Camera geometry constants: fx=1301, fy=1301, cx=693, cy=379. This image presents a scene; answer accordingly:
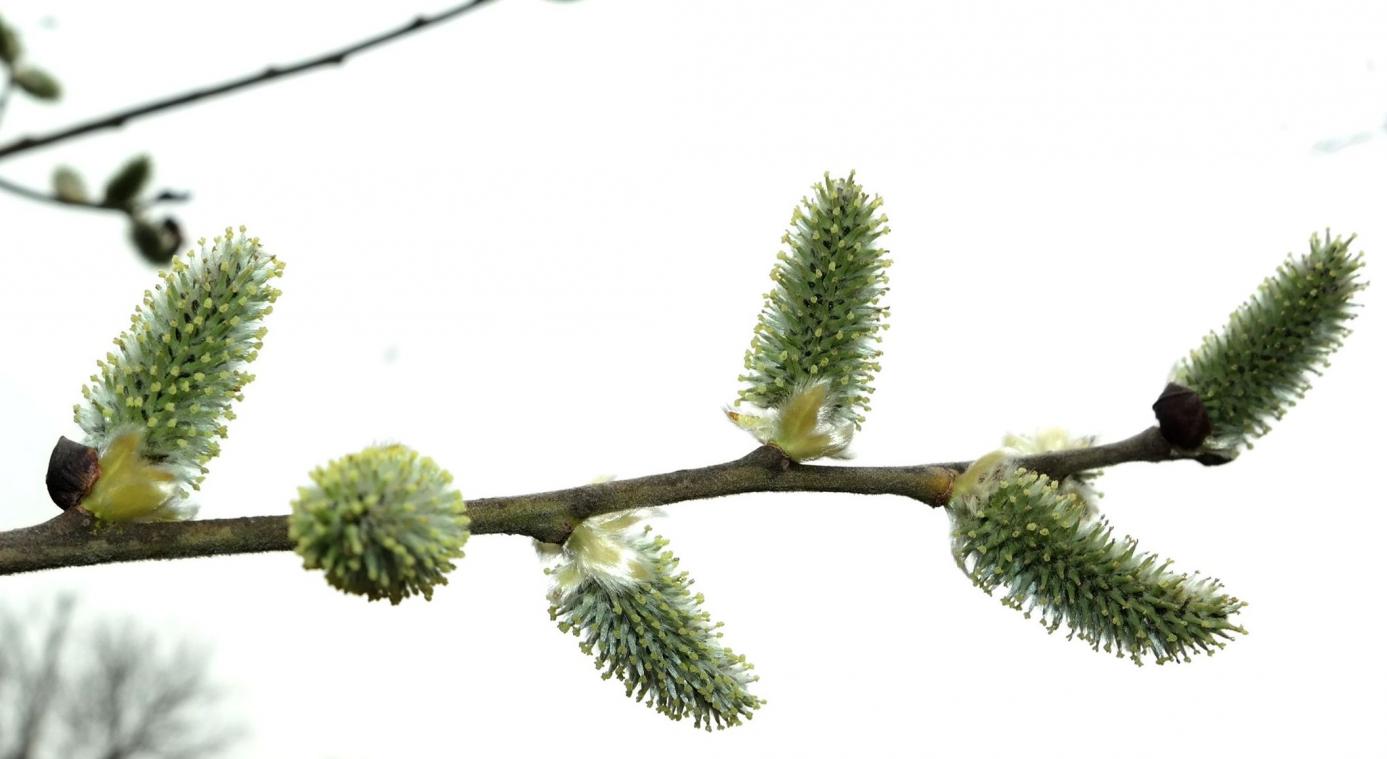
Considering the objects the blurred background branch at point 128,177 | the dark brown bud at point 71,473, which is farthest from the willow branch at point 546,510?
the blurred background branch at point 128,177

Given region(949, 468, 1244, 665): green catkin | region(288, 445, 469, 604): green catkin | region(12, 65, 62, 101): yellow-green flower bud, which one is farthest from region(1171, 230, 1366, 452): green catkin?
region(12, 65, 62, 101): yellow-green flower bud

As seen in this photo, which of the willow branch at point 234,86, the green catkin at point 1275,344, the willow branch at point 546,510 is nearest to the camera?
the willow branch at point 234,86

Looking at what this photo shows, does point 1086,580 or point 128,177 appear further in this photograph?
point 1086,580

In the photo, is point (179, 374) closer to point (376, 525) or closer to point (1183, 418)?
point (376, 525)

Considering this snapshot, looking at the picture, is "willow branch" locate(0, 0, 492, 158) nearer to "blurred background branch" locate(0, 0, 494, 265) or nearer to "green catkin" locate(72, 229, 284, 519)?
"blurred background branch" locate(0, 0, 494, 265)

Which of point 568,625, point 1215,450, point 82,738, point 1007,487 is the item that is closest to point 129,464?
point 568,625

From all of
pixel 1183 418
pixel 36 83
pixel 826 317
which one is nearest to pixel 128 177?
pixel 36 83

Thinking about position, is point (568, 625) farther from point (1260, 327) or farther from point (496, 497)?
point (1260, 327)

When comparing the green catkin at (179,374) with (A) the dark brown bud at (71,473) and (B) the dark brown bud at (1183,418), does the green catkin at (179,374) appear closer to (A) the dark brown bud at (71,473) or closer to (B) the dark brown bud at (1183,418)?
(A) the dark brown bud at (71,473)
